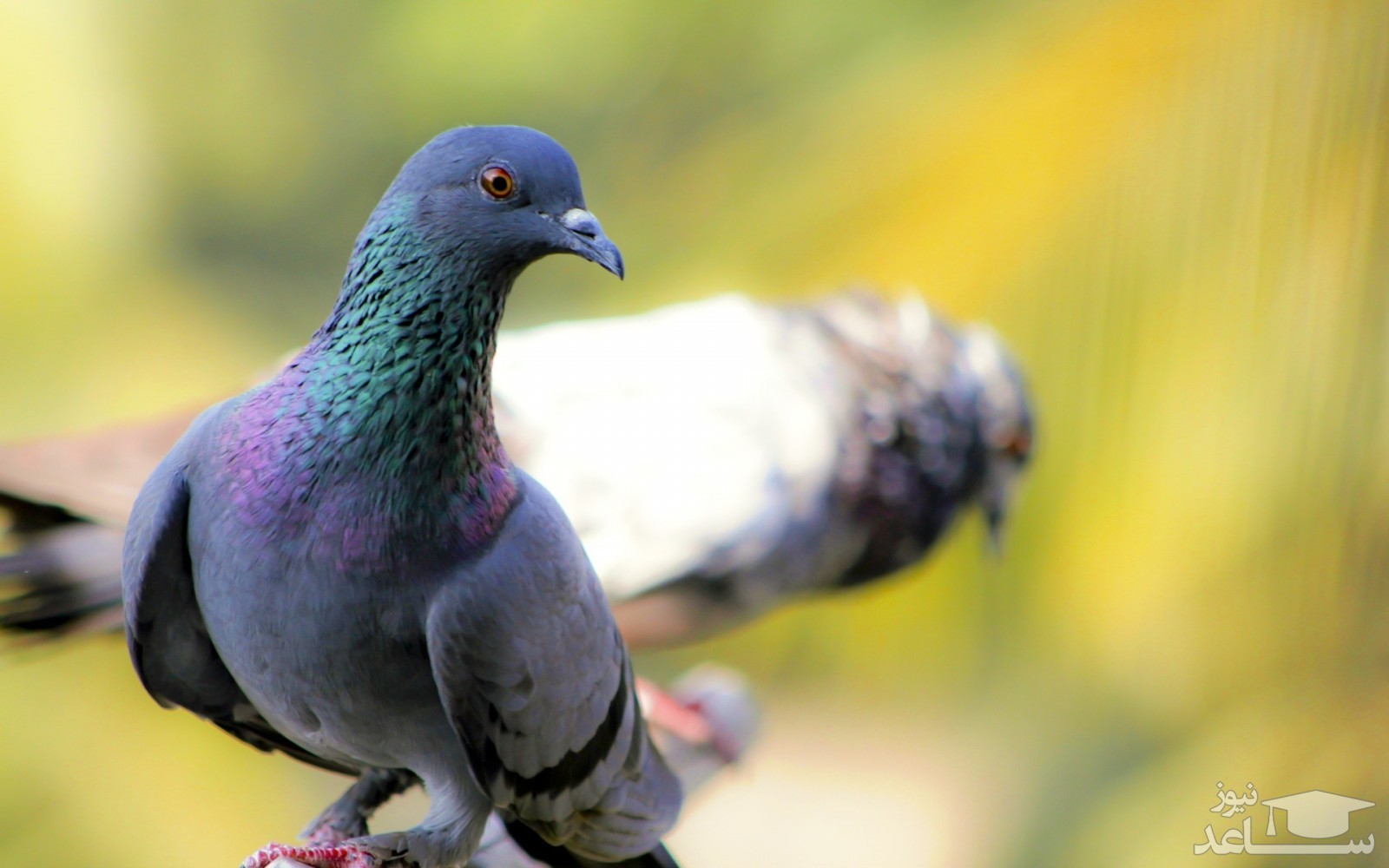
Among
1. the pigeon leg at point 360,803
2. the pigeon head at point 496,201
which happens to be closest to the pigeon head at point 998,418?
the pigeon leg at point 360,803

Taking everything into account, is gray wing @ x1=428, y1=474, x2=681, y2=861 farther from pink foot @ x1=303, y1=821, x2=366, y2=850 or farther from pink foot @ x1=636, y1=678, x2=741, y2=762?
pink foot @ x1=636, y1=678, x2=741, y2=762

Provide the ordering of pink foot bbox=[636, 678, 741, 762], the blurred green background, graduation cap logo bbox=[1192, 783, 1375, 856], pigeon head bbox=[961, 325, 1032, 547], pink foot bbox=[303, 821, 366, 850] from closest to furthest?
pink foot bbox=[303, 821, 366, 850] → pink foot bbox=[636, 678, 741, 762] → pigeon head bbox=[961, 325, 1032, 547] → graduation cap logo bbox=[1192, 783, 1375, 856] → the blurred green background

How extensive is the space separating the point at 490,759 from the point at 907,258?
2692mm

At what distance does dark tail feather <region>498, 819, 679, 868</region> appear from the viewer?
1130 mm

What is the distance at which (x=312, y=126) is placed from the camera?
4621 mm

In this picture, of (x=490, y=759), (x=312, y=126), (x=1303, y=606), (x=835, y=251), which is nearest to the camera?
(x=490, y=759)

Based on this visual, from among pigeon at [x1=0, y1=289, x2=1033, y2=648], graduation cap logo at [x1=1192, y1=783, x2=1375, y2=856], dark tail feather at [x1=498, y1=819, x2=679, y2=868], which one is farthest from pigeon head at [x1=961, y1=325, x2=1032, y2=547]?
dark tail feather at [x1=498, y1=819, x2=679, y2=868]

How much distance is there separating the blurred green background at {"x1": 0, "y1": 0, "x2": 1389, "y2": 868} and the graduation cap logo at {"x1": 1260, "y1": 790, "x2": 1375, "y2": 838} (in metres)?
0.11

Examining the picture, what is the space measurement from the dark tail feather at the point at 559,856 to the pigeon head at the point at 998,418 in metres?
1.61

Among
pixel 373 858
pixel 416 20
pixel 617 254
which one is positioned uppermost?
pixel 416 20

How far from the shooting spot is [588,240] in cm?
80

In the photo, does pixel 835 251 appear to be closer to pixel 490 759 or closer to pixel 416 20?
pixel 416 20

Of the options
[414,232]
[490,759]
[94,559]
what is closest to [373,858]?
[490,759]

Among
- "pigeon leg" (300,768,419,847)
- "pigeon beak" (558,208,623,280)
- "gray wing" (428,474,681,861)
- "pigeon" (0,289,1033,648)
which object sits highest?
"pigeon" (0,289,1033,648)
